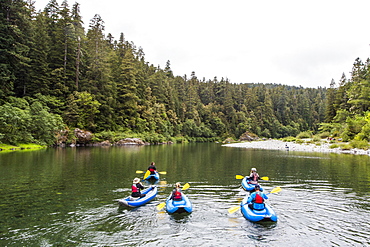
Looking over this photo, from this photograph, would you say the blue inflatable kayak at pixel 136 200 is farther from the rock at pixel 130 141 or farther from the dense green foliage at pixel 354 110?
the rock at pixel 130 141

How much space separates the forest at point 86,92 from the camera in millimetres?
41219

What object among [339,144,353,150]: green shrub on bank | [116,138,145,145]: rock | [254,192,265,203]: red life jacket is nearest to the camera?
[254,192,265,203]: red life jacket

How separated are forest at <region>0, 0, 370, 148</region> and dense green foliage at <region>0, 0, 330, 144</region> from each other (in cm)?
17

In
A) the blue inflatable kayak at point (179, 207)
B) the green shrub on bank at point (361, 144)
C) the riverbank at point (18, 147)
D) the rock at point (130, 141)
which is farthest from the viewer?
the rock at point (130, 141)

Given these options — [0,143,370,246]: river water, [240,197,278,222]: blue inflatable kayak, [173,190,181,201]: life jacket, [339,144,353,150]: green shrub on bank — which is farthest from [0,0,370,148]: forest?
[240,197,278,222]: blue inflatable kayak

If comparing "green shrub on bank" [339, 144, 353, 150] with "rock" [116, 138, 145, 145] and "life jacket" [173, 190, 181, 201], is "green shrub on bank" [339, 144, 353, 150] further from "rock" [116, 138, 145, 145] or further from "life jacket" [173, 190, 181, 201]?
"rock" [116, 138, 145, 145]

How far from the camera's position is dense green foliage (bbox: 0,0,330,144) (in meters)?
41.2

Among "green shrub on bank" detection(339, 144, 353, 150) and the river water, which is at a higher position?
"green shrub on bank" detection(339, 144, 353, 150)

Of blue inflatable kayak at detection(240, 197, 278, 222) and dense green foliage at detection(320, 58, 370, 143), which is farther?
dense green foliage at detection(320, 58, 370, 143)

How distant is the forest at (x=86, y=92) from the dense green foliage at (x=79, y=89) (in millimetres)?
168

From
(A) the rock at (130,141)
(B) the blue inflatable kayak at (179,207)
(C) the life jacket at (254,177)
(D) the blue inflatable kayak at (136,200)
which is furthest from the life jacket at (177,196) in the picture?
(A) the rock at (130,141)

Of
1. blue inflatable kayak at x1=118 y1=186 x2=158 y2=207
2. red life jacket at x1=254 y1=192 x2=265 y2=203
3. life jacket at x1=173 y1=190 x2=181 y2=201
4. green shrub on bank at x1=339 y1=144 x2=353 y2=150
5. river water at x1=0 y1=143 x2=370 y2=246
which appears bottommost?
river water at x1=0 y1=143 x2=370 y2=246

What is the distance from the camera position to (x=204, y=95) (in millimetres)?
125812

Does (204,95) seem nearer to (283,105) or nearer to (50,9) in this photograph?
(283,105)
